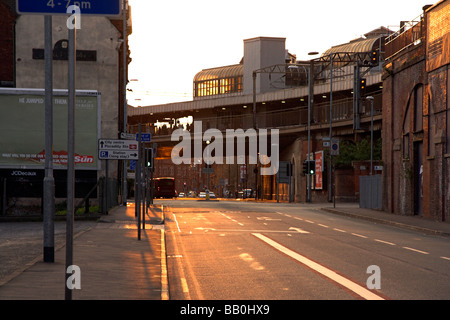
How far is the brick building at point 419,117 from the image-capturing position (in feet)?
112

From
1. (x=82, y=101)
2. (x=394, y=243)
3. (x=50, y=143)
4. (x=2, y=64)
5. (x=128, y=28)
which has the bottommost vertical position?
(x=394, y=243)

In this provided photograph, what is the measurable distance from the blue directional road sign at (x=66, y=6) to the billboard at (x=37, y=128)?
78.7ft

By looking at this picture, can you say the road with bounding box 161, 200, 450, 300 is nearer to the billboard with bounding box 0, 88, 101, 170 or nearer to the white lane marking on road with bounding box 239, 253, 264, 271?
the white lane marking on road with bounding box 239, 253, 264, 271

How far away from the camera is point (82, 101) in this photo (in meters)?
32.9

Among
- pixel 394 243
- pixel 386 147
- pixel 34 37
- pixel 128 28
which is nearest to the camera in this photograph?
pixel 394 243

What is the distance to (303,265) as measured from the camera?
49.9ft

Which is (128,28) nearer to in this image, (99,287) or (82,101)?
(82,101)

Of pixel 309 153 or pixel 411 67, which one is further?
pixel 309 153

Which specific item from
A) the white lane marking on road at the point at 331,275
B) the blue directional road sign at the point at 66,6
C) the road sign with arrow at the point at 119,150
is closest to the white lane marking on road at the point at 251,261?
the white lane marking on road at the point at 331,275

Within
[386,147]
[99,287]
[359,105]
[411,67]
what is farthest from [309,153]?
[99,287]

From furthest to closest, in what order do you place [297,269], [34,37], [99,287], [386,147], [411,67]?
1. [34,37]
2. [386,147]
3. [411,67]
4. [297,269]
5. [99,287]

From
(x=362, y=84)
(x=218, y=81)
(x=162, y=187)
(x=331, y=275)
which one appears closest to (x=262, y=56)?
(x=218, y=81)

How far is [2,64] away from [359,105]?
970 inches

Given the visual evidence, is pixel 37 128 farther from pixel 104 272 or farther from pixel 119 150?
pixel 104 272
